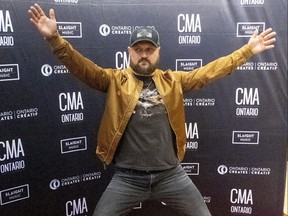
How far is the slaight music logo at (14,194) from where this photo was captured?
2.34 meters

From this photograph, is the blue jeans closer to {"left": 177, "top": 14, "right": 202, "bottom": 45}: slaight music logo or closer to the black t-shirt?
the black t-shirt

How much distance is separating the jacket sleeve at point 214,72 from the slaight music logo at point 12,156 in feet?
3.90

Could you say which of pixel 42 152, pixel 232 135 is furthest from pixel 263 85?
pixel 42 152

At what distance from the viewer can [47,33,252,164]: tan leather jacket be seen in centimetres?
195

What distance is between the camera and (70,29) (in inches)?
95.8

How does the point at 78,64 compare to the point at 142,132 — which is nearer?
the point at 78,64

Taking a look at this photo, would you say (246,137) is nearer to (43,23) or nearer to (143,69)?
(143,69)

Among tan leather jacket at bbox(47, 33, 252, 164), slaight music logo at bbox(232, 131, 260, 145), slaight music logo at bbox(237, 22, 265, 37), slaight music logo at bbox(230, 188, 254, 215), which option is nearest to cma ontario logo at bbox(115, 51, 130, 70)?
tan leather jacket at bbox(47, 33, 252, 164)

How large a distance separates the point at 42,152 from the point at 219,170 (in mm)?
1406

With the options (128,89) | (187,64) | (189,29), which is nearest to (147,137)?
(128,89)

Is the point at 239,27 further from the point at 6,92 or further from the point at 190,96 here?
the point at 6,92

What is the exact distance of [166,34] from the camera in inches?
103

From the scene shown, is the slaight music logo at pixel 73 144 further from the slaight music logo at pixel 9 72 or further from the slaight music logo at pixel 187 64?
the slaight music logo at pixel 187 64

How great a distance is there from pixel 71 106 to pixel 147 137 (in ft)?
2.69
